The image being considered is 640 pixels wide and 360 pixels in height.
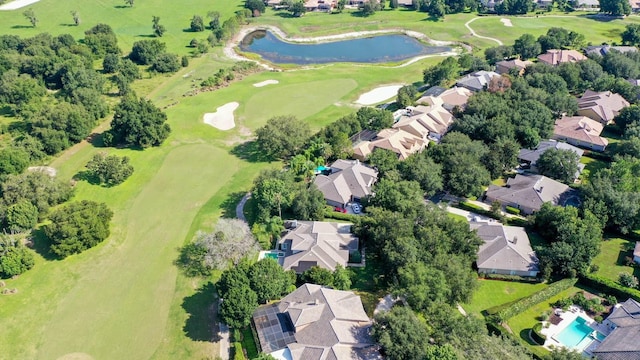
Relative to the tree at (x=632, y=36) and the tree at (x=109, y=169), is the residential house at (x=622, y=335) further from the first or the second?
the tree at (x=632, y=36)

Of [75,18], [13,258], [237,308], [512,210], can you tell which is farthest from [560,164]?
[75,18]

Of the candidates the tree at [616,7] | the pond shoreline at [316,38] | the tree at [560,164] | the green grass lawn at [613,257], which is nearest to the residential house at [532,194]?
the tree at [560,164]

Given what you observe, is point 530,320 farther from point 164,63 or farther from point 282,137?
point 164,63

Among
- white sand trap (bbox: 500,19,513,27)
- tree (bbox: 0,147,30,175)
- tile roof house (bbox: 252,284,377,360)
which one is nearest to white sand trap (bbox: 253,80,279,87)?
tree (bbox: 0,147,30,175)

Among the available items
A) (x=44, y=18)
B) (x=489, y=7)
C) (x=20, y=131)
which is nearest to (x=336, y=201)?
(x=20, y=131)

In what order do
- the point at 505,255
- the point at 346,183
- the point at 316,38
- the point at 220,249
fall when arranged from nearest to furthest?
the point at 505,255 → the point at 220,249 → the point at 346,183 → the point at 316,38

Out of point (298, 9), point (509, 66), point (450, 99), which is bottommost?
point (450, 99)

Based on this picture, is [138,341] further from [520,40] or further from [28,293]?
[520,40]

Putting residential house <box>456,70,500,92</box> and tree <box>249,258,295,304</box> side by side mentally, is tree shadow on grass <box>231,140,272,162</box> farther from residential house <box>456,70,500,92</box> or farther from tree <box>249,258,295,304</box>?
residential house <box>456,70,500,92</box>
